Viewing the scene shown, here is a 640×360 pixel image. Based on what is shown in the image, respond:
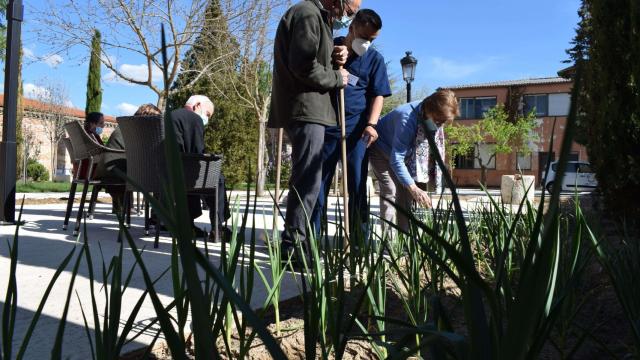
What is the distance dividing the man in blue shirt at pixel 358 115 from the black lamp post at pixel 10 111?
361 cm

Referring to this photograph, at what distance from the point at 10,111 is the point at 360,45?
3.96 m

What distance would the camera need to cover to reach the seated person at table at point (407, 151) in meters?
3.35

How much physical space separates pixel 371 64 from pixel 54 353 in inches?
125

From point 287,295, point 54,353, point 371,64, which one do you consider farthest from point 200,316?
point 371,64

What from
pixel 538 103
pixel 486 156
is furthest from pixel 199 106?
pixel 538 103

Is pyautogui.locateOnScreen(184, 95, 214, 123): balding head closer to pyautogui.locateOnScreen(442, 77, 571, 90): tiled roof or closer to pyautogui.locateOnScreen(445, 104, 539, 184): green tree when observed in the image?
pyautogui.locateOnScreen(445, 104, 539, 184): green tree

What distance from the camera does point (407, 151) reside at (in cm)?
360

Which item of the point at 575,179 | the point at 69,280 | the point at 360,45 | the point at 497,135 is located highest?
the point at 497,135

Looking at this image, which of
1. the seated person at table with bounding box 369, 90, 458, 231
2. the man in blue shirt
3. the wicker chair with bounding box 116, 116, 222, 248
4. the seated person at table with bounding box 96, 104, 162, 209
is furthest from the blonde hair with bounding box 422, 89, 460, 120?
the seated person at table with bounding box 96, 104, 162, 209

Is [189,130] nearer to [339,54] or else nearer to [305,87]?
[305,87]

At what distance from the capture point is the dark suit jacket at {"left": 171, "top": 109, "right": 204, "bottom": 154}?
428cm

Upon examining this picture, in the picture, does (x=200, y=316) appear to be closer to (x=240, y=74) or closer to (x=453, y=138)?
(x=240, y=74)

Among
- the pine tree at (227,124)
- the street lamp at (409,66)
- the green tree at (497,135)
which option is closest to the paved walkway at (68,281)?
the street lamp at (409,66)

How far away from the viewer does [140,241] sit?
4188mm
